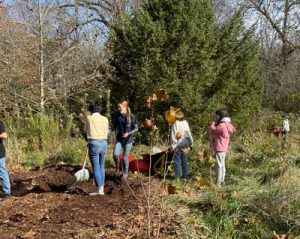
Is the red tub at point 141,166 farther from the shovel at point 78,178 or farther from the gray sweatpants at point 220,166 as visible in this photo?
the gray sweatpants at point 220,166

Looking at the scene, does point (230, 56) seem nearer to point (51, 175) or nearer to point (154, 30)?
point (154, 30)

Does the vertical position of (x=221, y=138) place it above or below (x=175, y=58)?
below

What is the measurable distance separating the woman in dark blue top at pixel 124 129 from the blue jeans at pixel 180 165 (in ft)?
3.08

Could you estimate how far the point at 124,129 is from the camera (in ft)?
28.2

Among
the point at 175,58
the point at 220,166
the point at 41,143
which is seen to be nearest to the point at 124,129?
the point at 220,166

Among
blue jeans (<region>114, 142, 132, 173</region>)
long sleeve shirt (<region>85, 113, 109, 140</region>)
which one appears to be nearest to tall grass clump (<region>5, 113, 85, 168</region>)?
blue jeans (<region>114, 142, 132, 173</region>)

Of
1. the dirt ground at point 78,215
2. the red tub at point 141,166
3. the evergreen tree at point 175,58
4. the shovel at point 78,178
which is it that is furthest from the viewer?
the evergreen tree at point 175,58

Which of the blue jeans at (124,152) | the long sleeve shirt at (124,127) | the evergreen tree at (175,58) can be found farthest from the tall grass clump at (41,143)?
the evergreen tree at (175,58)

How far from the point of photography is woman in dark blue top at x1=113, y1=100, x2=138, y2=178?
27.8ft

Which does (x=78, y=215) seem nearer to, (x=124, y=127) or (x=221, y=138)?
(x=124, y=127)

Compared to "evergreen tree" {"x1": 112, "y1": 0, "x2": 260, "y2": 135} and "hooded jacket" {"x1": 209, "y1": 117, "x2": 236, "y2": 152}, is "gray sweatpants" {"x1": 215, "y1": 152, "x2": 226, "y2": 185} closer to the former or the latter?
"hooded jacket" {"x1": 209, "y1": 117, "x2": 236, "y2": 152}

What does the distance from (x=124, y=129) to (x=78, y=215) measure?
3.13m

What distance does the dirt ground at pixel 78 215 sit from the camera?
16.7 ft

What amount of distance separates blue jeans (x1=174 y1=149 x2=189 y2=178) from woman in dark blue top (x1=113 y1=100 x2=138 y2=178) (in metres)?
0.94
